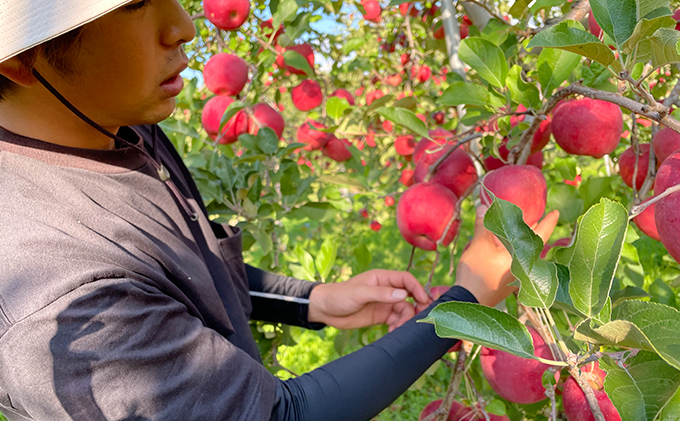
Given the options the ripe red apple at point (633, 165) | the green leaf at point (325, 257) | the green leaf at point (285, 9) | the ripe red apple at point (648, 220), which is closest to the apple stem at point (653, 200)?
the ripe red apple at point (648, 220)

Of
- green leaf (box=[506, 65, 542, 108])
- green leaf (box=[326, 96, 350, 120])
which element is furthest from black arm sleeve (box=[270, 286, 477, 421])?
green leaf (box=[326, 96, 350, 120])

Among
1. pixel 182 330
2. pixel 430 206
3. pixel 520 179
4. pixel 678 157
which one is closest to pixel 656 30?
pixel 678 157

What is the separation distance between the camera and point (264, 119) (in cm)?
169

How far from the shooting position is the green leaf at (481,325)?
1.59ft

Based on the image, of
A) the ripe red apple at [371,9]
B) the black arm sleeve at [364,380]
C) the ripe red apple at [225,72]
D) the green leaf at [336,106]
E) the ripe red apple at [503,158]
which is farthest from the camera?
Answer: the ripe red apple at [371,9]

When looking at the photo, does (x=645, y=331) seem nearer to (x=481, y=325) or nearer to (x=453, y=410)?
(x=481, y=325)

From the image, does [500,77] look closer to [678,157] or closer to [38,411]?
[678,157]

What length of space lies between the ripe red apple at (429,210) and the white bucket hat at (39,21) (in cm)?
70

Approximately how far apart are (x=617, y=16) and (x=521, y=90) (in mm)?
272

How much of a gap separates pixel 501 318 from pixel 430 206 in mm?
545

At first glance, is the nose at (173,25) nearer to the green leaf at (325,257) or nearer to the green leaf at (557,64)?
the green leaf at (557,64)

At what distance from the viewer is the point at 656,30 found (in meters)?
0.52

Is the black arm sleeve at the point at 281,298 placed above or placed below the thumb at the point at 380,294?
below

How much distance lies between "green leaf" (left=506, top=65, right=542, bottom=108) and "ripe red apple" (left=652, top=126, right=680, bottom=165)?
202 mm
